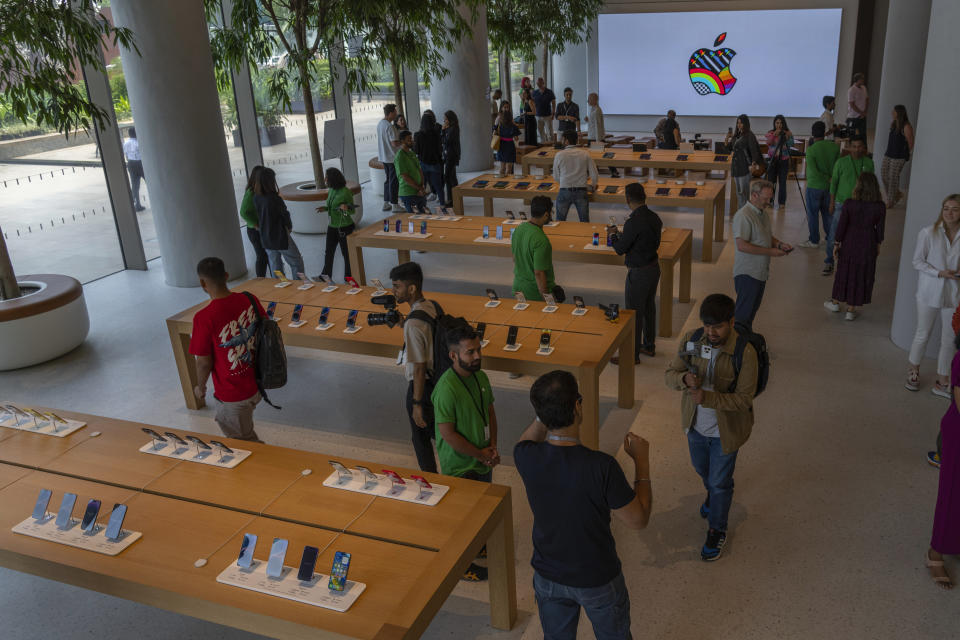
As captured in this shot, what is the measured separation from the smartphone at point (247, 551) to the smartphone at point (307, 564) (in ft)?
0.80

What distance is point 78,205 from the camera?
403 inches

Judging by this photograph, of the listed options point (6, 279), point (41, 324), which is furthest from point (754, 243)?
point (6, 279)

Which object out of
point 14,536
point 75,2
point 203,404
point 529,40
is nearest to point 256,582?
point 14,536

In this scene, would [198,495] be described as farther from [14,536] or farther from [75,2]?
[75,2]

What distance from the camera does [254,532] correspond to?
3.62m

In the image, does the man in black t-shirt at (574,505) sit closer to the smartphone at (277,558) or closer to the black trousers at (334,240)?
the smartphone at (277,558)

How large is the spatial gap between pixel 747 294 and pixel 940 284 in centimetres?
138

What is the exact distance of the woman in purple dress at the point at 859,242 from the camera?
24.4ft

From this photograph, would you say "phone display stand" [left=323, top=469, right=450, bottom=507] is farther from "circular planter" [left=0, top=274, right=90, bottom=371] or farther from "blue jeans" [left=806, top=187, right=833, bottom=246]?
"blue jeans" [left=806, top=187, right=833, bottom=246]

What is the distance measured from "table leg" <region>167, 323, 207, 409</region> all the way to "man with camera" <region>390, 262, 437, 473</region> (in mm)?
2673

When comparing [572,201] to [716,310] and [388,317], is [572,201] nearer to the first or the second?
[388,317]

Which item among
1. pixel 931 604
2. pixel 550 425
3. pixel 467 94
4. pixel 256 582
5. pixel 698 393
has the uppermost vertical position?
pixel 467 94

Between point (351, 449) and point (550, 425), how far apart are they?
11.0 ft

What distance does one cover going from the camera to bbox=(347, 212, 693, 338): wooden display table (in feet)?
25.5
